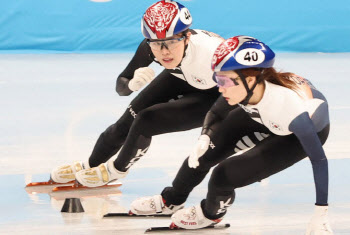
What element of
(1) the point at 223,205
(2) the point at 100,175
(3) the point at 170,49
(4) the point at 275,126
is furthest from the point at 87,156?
(4) the point at 275,126

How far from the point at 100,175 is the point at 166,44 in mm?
1172

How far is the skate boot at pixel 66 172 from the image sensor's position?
653 cm

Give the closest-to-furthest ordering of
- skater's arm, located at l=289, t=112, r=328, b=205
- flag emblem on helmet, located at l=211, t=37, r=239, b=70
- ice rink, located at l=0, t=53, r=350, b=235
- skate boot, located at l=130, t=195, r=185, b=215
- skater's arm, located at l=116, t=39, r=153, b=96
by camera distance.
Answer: skater's arm, located at l=289, t=112, r=328, b=205 < flag emblem on helmet, located at l=211, t=37, r=239, b=70 < ice rink, located at l=0, t=53, r=350, b=235 < skate boot, located at l=130, t=195, r=185, b=215 < skater's arm, located at l=116, t=39, r=153, b=96

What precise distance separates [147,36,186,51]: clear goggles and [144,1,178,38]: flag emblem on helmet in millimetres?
51

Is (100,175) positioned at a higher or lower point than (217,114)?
lower

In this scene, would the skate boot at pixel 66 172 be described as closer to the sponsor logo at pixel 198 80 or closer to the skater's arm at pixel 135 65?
the skater's arm at pixel 135 65

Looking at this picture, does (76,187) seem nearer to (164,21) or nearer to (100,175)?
(100,175)

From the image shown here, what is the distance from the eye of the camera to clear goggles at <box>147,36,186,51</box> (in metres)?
5.52

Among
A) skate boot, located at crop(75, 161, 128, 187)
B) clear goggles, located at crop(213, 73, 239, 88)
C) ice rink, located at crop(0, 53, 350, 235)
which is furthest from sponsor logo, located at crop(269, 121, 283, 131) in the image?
skate boot, located at crop(75, 161, 128, 187)

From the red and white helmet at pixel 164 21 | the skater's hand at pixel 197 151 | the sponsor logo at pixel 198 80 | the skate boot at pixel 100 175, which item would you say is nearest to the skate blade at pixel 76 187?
the skate boot at pixel 100 175

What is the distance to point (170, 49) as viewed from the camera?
5.57 metres

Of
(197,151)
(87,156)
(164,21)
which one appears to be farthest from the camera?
(87,156)

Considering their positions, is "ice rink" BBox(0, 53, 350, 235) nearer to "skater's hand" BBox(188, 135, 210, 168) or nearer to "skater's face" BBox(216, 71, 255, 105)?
"skater's hand" BBox(188, 135, 210, 168)

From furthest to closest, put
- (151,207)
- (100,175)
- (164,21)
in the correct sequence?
(100,175), (151,207), (164,21)
